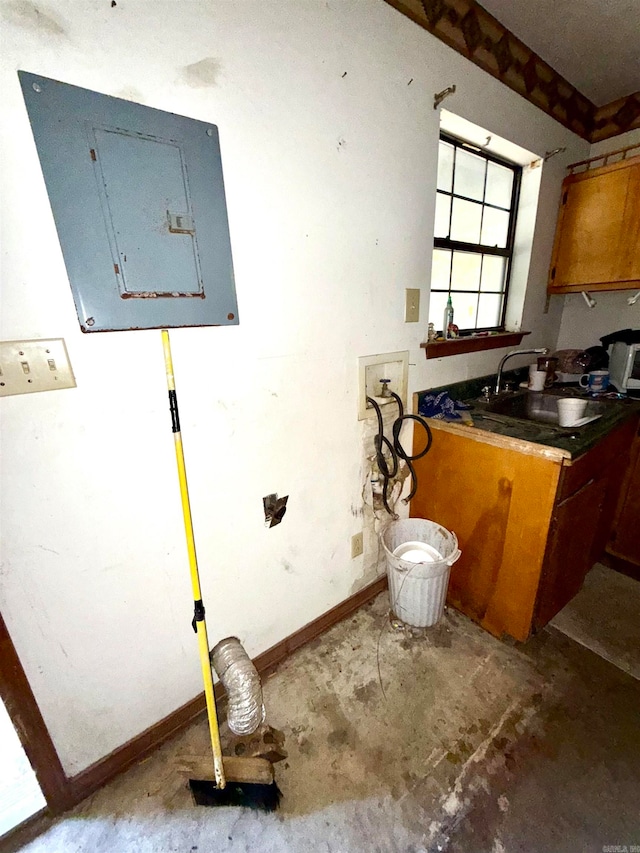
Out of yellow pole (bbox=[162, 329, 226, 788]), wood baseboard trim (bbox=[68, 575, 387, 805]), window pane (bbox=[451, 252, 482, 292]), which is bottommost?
wood baseboard trim (bbox=[68, 575, 387, 805])

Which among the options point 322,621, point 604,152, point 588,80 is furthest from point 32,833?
point 604,152

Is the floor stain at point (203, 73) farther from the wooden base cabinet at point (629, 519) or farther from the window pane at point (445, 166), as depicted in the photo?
the wooden base cabinet at point (629, 519)

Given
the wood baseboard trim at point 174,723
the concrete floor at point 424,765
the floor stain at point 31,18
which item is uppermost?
the floor stain at point 31,18

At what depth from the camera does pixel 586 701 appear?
1253mm

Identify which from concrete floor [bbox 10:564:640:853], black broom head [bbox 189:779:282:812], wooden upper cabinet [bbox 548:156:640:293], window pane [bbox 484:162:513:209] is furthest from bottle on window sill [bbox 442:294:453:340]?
black broom head [bbox 189:779:282:812]

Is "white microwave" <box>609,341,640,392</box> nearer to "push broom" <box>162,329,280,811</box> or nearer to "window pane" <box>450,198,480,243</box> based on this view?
"window pane" <box>450,198,480,243</box>

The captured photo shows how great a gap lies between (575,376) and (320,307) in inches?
68.8

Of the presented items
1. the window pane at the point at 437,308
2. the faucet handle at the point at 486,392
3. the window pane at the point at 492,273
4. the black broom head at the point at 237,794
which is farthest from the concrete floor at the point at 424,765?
the window pane at the point at 492,273

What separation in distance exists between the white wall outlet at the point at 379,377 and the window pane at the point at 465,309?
626 mm

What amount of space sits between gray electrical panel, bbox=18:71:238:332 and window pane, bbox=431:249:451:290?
1.18 metres

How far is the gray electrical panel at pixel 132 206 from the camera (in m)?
0.71

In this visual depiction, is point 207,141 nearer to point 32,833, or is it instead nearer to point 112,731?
point 112,731

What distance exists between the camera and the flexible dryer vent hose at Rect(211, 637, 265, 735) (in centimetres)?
110

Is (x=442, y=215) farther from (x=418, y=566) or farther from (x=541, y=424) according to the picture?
(x=418, y=566)
